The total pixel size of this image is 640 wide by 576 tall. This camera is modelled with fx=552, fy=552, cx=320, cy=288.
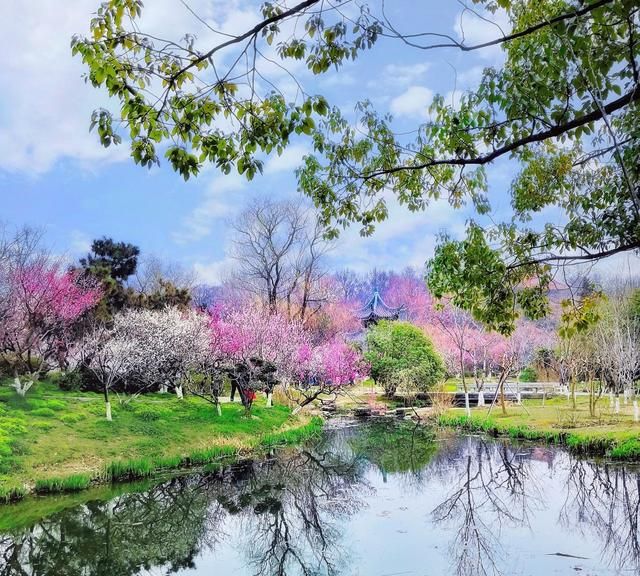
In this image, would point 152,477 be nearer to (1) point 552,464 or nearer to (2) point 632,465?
(1) point 552,464

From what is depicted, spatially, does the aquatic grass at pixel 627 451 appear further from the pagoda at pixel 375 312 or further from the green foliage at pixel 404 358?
the pagoda at pixel 375 312

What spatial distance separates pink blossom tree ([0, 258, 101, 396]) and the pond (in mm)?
11149

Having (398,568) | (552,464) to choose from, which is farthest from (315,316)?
(398,568)

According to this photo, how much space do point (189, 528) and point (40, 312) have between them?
48.6ft

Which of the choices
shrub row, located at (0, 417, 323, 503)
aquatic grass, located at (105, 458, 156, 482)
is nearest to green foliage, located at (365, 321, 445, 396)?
shrub row, located at (0, 417, 323, 503)

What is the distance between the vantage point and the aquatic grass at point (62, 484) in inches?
446

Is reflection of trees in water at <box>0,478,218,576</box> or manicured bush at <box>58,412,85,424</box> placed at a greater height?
manicured bush at <box>58,412,85,424</box>

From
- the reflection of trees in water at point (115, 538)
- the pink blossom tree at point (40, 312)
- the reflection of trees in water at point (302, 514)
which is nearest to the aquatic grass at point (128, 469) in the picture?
the reflection of trees in water at point (115, 538)

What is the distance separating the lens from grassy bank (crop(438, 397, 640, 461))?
47.1 ft

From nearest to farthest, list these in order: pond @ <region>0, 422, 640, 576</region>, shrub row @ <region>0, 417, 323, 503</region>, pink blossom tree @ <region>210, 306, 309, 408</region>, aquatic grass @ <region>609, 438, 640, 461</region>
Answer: pond @ <region>0, 422, 640, 576</region> → shrub row @ <region>0, 417, 323, 503</region> → aquatic grass @ <region>609, 438, 640, 461</region> → pink blossom tree @ <region>210, 306, 309, 408</region>

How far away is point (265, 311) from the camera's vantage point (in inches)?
1125

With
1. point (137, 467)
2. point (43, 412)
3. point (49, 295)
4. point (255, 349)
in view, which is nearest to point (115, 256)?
point (49, 295)

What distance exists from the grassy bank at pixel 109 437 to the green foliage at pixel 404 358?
782 cm

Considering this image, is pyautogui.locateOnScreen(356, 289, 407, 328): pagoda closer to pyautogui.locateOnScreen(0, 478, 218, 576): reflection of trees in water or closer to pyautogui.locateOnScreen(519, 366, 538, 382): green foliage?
pyautogui.locateOnScreen(519, 366, 538, 382): green foliage
